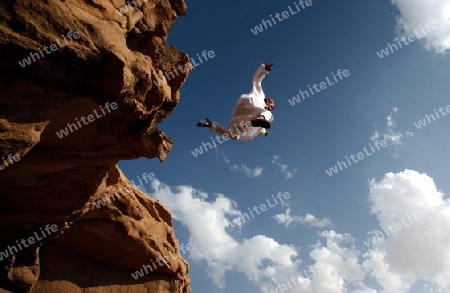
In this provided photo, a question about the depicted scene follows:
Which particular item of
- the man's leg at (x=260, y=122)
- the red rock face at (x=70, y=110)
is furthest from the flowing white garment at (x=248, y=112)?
the red rock face at (x=70, y=110)

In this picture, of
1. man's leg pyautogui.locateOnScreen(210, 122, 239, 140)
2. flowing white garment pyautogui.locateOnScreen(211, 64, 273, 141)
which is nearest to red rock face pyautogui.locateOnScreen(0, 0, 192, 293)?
man's leg pyautogui.locateOnScreen(210, 122, 239, 140)

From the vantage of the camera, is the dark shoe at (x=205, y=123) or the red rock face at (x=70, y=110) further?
the dark shoe at (x=205, y=123)

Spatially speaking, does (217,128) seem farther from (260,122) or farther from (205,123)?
(260,122)

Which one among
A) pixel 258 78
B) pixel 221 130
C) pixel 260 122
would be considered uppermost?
pixel 258 78

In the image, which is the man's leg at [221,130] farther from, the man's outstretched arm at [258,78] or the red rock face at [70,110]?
the red rock face at [70,110]

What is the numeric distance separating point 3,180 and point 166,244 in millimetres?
9730

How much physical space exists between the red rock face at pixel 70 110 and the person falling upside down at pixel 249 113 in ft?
14.5

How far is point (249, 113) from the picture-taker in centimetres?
1352

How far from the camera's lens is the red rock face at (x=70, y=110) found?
5.67 meters

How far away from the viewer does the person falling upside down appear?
1330cm

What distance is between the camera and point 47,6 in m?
5.61

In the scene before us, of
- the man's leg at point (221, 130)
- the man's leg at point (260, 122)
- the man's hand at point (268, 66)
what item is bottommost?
the man's leg at point (260, 122)

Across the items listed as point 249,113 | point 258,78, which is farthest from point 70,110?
point 258,78

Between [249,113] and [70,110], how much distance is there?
24.7ft
